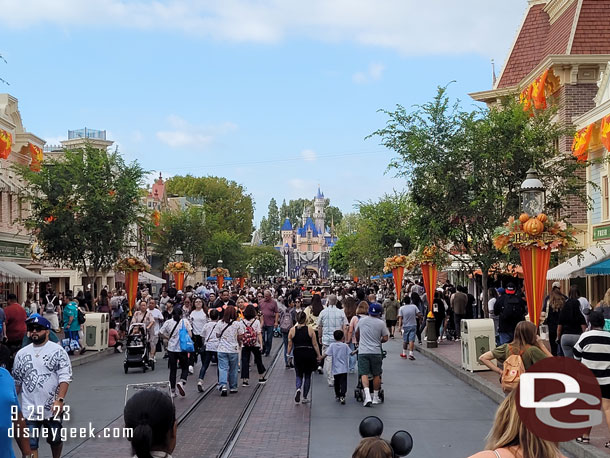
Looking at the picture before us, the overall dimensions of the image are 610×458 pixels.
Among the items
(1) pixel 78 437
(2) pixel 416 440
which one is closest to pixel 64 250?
(1) pixel 78 437

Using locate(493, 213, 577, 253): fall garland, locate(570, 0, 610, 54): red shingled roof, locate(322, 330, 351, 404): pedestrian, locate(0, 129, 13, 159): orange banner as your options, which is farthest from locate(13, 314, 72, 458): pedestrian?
locate(570, 0, 610, 54): red shingled roof

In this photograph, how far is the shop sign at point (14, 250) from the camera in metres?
33.3

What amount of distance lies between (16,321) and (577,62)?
23.0 metres

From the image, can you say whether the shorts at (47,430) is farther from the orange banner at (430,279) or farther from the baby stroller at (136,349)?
the orange banner at (430,279)

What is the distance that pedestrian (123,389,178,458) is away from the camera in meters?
3.69

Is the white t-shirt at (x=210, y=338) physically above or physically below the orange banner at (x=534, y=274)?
below

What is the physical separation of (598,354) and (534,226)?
5603mm

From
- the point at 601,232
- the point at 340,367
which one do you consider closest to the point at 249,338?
the point at 340,367

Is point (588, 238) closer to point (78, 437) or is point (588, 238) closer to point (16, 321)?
point (16, 321)

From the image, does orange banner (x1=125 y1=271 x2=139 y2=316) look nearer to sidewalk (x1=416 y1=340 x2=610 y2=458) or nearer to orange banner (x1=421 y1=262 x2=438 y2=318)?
orange banner (x1=421 y1=262 x2=438 y2=318)

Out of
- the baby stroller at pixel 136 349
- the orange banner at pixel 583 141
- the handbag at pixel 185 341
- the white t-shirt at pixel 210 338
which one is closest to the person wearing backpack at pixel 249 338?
the white t-shirt at pixel 210 338

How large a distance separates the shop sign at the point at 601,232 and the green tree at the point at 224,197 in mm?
72761

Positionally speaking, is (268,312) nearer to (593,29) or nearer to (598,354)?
(598,354)

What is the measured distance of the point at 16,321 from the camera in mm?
16344
